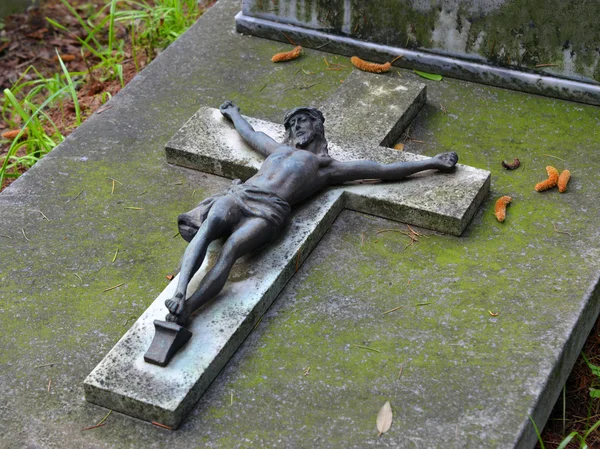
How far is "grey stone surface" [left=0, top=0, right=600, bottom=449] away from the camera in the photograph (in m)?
3.15

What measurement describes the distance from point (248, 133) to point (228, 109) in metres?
0.25

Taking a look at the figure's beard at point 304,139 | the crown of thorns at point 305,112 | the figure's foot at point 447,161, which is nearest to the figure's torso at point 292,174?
the figure's beard at point 304,139

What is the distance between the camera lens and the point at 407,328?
11.4 feet

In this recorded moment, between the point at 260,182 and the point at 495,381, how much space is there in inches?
51.7

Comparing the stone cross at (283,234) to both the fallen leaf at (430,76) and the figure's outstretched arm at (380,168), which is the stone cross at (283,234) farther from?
the fallen leaf at (430,76)

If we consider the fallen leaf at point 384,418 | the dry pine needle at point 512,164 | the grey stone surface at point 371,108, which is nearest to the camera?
the fallen leaf at point 384,418

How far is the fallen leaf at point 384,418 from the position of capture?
3096mm

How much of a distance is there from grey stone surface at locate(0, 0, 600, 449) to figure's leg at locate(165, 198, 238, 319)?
1.07 feet

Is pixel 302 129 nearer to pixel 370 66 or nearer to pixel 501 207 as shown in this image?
pixel 501 207

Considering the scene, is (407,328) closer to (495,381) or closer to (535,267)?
(495,381)

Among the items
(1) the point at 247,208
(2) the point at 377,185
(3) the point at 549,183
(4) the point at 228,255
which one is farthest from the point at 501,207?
(4) the point at 228,255

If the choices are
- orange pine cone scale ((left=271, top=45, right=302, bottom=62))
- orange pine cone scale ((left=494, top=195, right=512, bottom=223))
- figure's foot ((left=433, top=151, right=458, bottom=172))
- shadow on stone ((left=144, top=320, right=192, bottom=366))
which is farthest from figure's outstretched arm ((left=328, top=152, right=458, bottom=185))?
orange pine cone scale ((left=271, top=45, right=302, bottom=62))

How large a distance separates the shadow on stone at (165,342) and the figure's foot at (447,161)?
148cm

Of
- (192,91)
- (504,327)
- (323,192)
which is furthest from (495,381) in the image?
(192,91)
